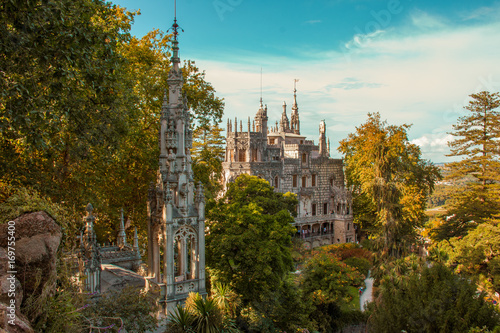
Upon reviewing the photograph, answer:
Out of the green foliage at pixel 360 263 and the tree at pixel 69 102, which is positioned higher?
the tree at pixel 69 102

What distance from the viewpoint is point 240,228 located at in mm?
17547

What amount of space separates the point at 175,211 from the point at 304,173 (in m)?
34.7

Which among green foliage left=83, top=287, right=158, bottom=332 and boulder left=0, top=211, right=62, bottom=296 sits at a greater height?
boulder left=0, top=211, right=62, bottom=296

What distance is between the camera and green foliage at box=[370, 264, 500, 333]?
11.1m

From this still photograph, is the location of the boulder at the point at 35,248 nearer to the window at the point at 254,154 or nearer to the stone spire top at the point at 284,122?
the window at the point at 254,154

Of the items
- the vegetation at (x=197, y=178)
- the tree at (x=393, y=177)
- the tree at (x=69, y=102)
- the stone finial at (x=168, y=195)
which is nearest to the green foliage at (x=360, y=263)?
the vegetation at (x=197, y=178)

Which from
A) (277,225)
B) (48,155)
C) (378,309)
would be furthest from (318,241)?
(48,155)

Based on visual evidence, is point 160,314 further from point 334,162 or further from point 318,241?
point 334,162

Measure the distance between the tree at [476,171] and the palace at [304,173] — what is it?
53.4 feet

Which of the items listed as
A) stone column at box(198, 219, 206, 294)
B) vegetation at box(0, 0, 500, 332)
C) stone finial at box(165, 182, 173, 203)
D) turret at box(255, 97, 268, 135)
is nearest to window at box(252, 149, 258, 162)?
turret at box(255, 97, 268, 135)

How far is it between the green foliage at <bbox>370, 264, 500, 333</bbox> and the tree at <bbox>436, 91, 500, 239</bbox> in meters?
16.5

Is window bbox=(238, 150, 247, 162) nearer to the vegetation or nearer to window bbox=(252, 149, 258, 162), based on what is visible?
window bbox=(252, 149, 258, 162)

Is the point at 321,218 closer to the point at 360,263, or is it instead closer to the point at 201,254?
the point at 360,263

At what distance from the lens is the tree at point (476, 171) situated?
2725 centimetres
